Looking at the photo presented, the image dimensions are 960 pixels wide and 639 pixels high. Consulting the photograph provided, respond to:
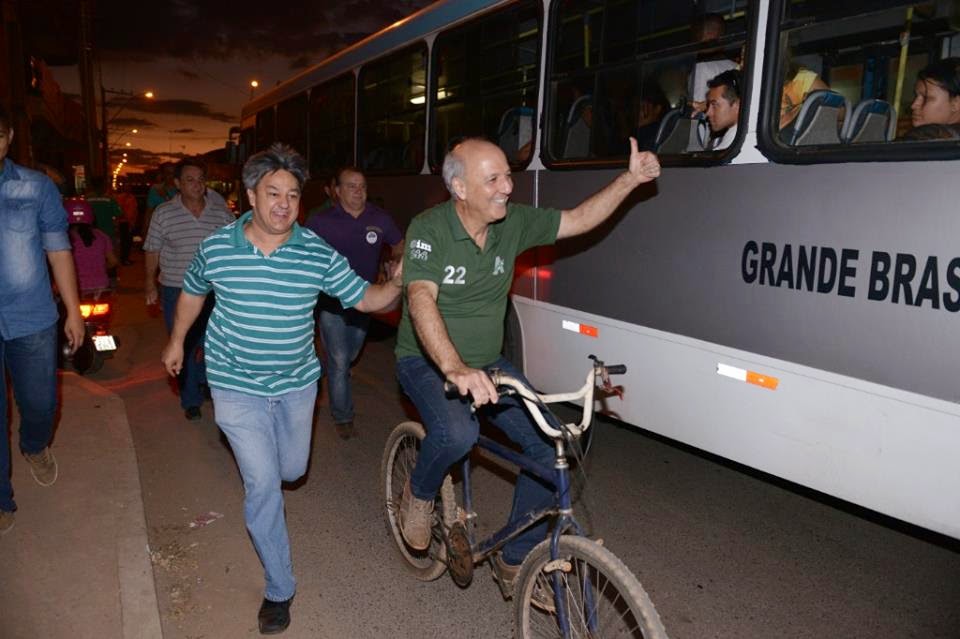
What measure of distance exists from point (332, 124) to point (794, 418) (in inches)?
294

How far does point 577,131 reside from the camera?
5.36m

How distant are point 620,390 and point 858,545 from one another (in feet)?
8.70

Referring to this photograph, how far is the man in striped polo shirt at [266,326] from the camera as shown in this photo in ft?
10.9

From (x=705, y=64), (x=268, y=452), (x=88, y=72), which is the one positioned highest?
(x=88, y=72)

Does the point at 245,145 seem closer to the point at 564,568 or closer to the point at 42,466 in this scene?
the point at 42,466

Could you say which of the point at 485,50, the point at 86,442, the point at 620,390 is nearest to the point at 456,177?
the point at 620,390

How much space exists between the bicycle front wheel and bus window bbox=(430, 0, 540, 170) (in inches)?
145

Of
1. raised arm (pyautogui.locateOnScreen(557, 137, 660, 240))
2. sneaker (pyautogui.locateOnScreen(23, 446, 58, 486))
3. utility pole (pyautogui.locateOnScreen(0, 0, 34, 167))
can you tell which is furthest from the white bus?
utility pole (pyautogui.locateOnScreen(0, 0, 34, 167))

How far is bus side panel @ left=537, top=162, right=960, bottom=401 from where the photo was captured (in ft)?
10.9

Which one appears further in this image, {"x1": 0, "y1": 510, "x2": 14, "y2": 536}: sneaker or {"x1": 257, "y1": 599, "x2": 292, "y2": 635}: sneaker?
{"x1": 0, "y1": 510, "x2": 14, "y2": 536}: sneaker

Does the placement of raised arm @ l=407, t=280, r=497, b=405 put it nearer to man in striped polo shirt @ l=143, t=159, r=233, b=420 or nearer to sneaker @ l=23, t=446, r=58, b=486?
sneaker @ l=23, t=446, r=58, b=486

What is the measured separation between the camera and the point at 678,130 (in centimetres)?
461

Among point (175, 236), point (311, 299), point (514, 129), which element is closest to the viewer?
point (311, 299)

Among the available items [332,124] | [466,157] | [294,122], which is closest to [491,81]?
[466,157]
